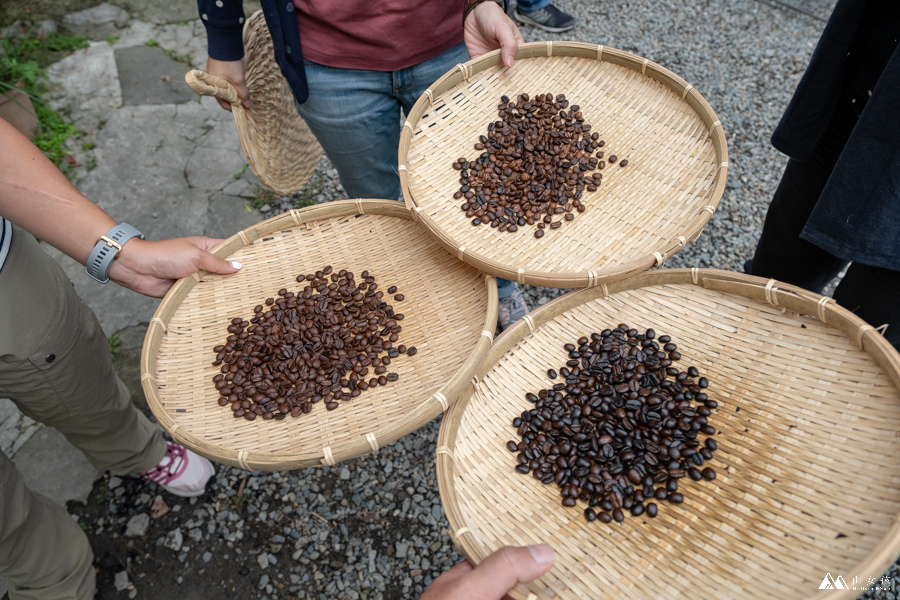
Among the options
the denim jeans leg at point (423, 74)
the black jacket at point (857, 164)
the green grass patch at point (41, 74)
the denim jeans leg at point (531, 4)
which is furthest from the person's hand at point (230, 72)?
the denim jeans leg at point (531, 4)

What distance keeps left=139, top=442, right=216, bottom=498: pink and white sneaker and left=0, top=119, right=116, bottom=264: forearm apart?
1221 mm

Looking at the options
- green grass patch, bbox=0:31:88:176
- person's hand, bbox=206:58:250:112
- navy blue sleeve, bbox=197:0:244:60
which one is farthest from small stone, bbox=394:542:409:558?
green grass patch, bbox=0:31:88:176

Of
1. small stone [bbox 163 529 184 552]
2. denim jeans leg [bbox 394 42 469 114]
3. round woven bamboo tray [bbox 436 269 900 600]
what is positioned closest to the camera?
round woven bamboo tray [bbox 436 269 900 600]

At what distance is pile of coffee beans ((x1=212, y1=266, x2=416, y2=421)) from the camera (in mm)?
1938

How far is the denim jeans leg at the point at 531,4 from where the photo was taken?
5.30 meters

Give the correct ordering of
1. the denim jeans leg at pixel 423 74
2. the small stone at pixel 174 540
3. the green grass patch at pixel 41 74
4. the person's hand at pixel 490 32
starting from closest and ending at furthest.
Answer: the person's hand at pixel 490 32, the denim jeans leg at pixel 423 74, the small stone at pixel 174 540, the green grass patch at pixel 41 74

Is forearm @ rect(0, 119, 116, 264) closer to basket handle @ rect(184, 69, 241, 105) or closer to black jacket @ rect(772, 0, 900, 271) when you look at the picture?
basket handle @ rect(184, 69, 241, 105)

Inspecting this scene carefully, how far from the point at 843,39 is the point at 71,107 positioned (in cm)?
547

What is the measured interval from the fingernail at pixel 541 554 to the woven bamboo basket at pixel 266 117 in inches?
86.6

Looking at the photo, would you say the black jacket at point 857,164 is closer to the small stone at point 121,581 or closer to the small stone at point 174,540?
the small stone at point 174,540

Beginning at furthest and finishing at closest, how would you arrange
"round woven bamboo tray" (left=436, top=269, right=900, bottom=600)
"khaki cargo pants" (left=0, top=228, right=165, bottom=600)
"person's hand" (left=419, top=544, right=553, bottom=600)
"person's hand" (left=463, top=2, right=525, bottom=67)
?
"person's hand" (left=463, top=2, right=525, bottom=67) < "khaki cargo pants" (left=0, top=228, right=165, bottom=600) < "round woven bamboo tray" (left=436, top=269, right=900, bottom=600) < "person's hand" (left=419, top=544, right=553, bottom=600)

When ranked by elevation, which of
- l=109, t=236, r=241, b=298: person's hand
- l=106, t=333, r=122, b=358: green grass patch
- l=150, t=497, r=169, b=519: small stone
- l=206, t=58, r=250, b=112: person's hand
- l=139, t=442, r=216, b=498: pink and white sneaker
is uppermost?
l=206, t=58, r=250, b=112: person's hand

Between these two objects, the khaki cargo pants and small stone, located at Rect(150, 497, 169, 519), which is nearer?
the khaki cargo pants

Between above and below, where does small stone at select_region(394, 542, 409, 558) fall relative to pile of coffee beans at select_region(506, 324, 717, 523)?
below
